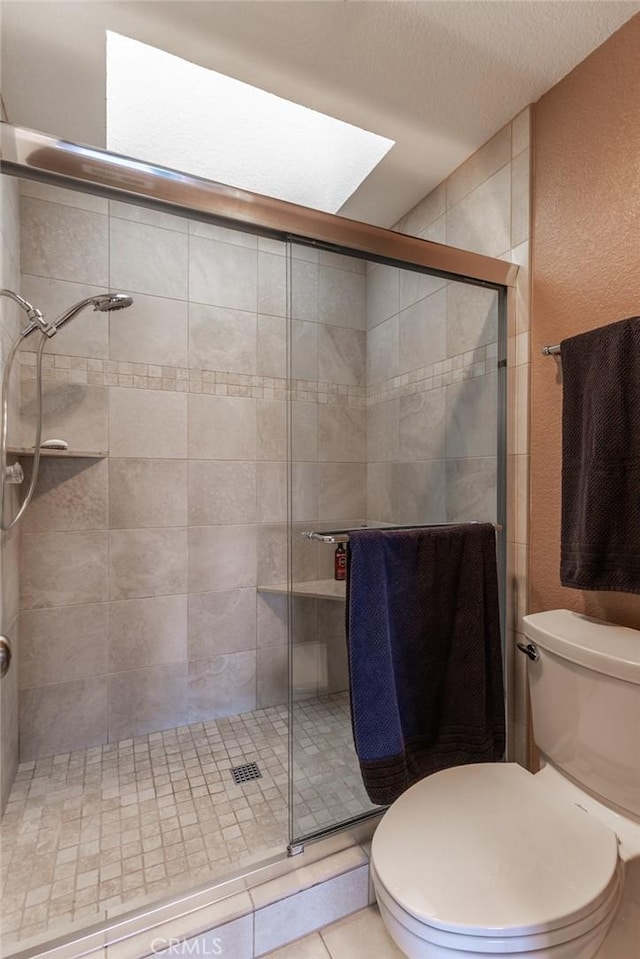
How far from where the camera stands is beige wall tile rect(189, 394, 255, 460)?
202 centimetres

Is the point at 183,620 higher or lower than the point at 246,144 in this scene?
lower

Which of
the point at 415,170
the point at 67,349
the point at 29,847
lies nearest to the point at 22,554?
the point at 67,349

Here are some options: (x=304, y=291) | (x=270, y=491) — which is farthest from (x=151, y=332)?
A: (x=304, y=291)

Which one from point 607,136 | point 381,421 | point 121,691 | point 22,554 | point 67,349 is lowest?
point 121,691

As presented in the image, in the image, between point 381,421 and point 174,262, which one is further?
point 174,262

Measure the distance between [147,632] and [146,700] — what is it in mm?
289

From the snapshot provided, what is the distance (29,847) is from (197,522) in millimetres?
1169

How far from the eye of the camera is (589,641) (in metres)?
Answer: 1.07

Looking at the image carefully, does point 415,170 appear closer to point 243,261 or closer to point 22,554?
point 243,261

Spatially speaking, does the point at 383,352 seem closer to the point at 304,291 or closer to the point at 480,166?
the point at 304,291

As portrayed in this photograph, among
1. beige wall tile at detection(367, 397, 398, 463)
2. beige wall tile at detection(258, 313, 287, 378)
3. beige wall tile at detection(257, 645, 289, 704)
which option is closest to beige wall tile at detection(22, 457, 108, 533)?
beige wall tile at detection(258, 313, 287, 378)

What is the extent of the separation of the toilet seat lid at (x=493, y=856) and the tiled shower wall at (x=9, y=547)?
1.27 m

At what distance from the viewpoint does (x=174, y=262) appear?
1973mm

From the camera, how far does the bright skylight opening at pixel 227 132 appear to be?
1388 mm
